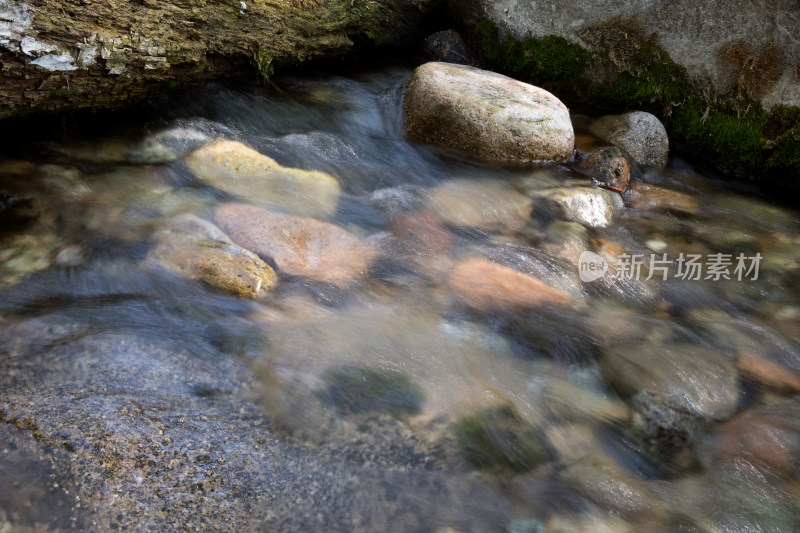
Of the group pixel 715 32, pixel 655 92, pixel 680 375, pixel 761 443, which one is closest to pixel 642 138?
pixel 655 92

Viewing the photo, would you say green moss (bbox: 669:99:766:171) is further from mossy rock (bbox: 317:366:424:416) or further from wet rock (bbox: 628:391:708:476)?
mossy rock (bbox: 317:366:424:416)

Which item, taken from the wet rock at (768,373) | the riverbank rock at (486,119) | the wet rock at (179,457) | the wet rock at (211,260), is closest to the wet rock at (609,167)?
the riverbank rock at (486,119)

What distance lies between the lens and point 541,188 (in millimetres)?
5461

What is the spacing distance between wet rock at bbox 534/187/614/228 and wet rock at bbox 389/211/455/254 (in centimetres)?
112

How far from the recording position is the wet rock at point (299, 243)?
3.88m

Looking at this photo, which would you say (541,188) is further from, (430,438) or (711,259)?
(430,438)

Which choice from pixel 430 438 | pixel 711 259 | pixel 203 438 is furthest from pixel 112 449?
pixel 711 259

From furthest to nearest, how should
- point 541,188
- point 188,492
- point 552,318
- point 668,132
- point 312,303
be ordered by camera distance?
point 668,132, point 541,188, point 552,318, point 312,303, point 188,492

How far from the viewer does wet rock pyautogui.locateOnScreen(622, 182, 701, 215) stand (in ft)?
18.7

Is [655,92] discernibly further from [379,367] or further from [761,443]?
[379,367]

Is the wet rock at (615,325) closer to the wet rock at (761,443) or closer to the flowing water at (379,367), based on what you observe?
the flowing water at (379,367)

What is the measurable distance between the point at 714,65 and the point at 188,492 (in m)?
6.23

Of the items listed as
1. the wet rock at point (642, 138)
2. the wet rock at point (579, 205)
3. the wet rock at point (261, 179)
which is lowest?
the wet rock at point (261, 179)

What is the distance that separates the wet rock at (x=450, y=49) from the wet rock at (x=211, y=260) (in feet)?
14.6
